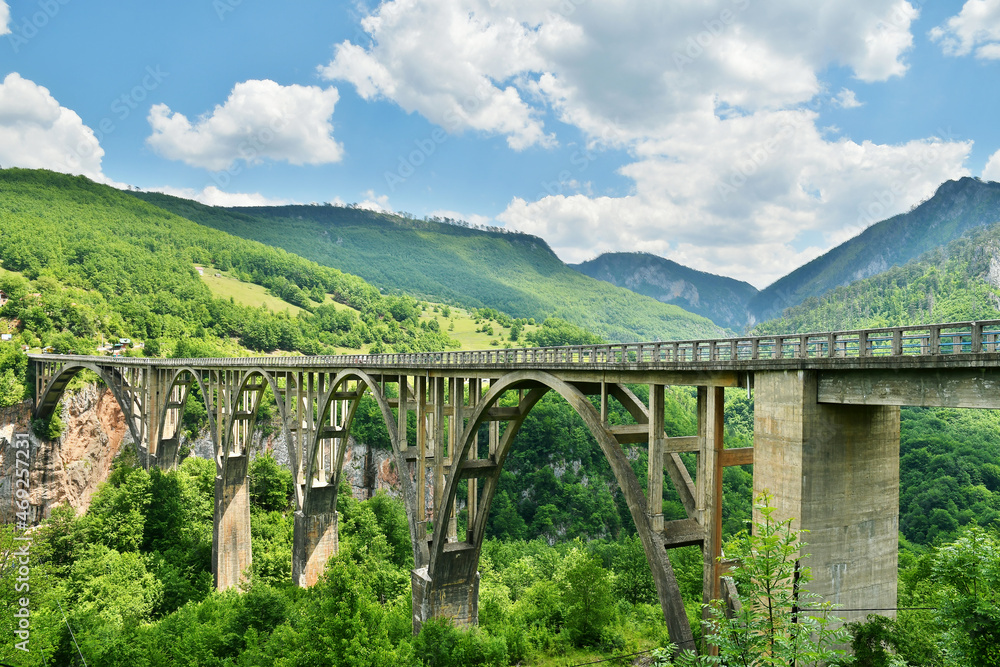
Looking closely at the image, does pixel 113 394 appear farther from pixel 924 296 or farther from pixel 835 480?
pixel 924 296

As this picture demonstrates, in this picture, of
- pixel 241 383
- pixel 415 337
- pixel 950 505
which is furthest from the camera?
pixel 415 337

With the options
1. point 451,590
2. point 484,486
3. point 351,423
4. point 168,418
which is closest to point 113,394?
point 168,418

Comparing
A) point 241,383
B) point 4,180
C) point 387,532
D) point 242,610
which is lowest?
point 387,532

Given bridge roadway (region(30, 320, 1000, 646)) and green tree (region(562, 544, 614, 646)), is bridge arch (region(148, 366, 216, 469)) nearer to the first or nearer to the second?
bridge roadway (region(30, 320, 1000, 646))

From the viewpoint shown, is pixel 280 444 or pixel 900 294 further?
pixel 900 294

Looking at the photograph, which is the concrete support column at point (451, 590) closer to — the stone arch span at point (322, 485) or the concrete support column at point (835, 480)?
the stone arch span at point (322, 485)

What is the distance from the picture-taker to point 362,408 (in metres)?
73.2

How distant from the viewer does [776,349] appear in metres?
11.2

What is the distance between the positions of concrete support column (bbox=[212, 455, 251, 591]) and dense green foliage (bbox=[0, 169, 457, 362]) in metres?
28.3

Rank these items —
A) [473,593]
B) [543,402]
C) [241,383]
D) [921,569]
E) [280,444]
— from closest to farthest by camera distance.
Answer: [921,569]
[473,593]
[241,383]
[280,444]
[543,402]

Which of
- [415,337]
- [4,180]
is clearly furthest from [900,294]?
[4,180]

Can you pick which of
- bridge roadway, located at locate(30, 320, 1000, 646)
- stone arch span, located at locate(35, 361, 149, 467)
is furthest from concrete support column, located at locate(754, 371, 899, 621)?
stone arch span, located at locate(35, 361, 149, 467)

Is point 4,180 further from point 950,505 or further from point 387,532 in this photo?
point 950,505

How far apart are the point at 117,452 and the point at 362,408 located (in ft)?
84.6
